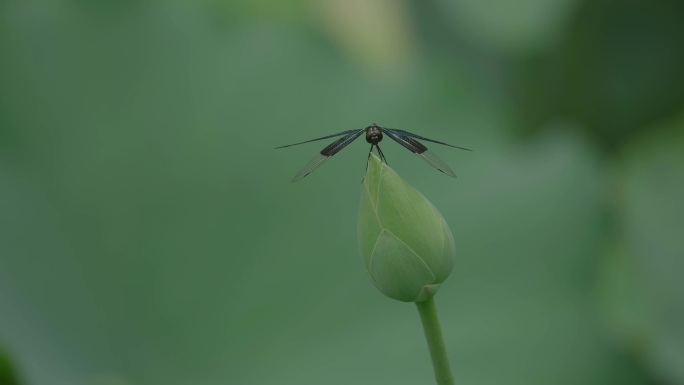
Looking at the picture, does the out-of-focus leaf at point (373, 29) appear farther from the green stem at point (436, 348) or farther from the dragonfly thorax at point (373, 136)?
the green stem at point (436, 348)

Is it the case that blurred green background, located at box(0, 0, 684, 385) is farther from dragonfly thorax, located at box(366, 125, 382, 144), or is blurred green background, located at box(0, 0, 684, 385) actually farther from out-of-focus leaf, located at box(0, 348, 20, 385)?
dragonfly thorax, located at box(366, 125, 382, 144)

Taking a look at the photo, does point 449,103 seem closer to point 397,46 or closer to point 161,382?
point 397,46

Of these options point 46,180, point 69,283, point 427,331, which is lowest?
point 427,331

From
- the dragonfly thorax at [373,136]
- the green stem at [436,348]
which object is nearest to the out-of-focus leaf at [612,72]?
the dragonfly thorax at [373,136]

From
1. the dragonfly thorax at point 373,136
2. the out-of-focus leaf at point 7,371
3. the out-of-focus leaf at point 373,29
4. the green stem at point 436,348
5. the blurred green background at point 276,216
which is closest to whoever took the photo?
the green stem at point 436,348

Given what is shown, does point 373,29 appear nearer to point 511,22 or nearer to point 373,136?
point 511,22

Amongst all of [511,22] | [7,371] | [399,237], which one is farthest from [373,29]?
[399,237]

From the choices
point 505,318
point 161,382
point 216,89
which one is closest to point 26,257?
point 161,382
